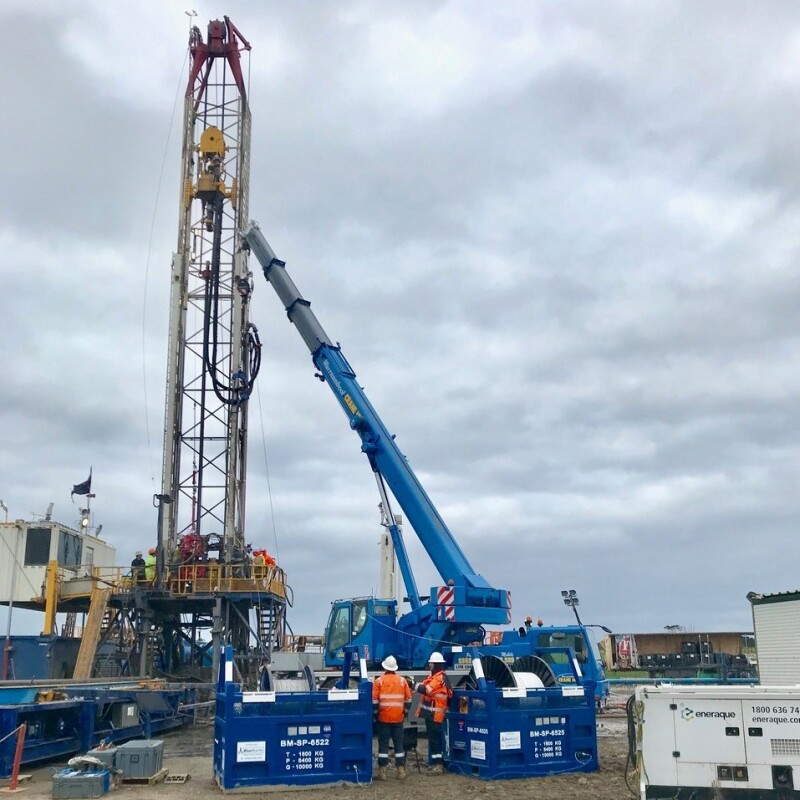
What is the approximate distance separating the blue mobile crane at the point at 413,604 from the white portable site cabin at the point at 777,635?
9.23 metres

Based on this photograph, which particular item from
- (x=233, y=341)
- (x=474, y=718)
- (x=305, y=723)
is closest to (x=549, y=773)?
(x=474, y=718)

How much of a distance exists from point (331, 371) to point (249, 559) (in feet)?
30.4

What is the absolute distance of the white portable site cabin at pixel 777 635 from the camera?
92.4 ft

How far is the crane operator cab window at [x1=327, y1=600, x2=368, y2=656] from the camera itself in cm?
2084

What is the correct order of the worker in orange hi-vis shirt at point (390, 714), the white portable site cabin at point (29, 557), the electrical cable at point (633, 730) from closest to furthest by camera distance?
the electrical cable at point (633, 730) → the worker in orange hi-vis shirt at point (390, 714) → the white portable site cabin at point (29, 557)

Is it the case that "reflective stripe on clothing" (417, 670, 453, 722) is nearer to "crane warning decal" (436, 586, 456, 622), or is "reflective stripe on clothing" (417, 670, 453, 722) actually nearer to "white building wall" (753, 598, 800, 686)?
"crane warning decal" (436, 586, 456, 622)

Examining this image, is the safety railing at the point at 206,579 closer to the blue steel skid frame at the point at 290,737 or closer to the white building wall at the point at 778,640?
the blue steel skid frame at the point at 290,737

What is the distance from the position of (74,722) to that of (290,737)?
5.84 metres

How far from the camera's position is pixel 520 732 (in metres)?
14.2

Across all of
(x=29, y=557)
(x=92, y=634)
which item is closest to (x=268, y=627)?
(x=92, y=634)

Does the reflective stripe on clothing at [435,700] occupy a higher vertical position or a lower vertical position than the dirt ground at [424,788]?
higher

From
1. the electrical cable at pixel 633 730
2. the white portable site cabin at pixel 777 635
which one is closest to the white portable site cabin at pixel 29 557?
the white portable site cabin at pixel 777 635

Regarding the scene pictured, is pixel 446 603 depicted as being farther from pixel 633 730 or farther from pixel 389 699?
pixel 633 730

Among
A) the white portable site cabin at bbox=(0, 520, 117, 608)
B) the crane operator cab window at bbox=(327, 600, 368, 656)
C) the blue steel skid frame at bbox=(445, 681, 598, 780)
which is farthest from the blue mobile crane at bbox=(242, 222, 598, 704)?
the white portable site cabin at bbox=(0, 520, 117, 608)
